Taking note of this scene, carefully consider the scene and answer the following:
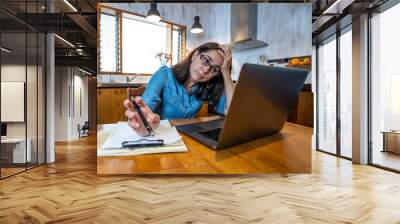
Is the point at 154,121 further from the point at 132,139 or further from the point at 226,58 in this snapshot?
the point at 226,58

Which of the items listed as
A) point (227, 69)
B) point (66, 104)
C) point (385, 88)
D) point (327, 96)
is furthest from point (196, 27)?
point (66, 104)

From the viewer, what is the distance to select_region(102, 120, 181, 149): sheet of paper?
10.2ft

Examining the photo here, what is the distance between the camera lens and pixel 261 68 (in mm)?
2535

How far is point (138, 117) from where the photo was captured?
3.31 metres

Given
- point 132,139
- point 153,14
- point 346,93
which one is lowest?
point 132,139

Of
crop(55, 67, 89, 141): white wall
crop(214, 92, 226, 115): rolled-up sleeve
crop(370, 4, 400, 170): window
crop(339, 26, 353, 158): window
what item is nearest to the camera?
crop(214, 92, 226, 115): rolled-up sleeve

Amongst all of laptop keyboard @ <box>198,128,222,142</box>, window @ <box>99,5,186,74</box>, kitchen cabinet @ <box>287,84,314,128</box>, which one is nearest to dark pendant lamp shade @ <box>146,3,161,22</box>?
window @ <box>99,5,186,74</box>

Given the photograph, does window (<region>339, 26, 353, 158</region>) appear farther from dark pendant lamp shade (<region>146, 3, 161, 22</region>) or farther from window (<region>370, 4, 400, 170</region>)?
dark pendant lamp shade (<region>146, 3, 161, 22</region>)

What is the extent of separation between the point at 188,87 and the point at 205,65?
0.27 meters

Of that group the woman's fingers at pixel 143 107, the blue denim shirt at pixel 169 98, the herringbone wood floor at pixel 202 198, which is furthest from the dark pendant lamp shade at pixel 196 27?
the herringbone wood floor at pixel 202 198

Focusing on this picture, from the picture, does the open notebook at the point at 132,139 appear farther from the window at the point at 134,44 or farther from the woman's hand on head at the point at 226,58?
the woman's hand on head at the point at 226,58

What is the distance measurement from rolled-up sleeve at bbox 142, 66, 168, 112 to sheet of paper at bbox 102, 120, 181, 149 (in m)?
0.22

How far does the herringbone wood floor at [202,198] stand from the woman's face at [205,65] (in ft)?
3.94

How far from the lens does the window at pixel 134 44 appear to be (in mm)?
3488
